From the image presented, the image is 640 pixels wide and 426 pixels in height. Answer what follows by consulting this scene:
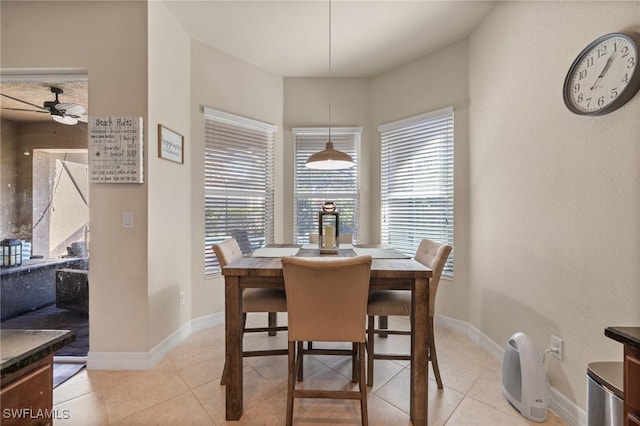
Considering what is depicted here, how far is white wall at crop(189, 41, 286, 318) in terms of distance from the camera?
2.92 meters

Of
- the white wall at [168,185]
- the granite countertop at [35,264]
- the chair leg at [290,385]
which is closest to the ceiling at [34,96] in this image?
the white wall at [168,185]

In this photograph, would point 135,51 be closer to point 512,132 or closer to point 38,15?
point 38,15

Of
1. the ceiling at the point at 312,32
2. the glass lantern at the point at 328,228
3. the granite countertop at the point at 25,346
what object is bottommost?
the granite countertop at the point at 25,346

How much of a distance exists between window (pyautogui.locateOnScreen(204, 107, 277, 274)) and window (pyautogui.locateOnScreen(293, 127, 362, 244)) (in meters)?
0.37

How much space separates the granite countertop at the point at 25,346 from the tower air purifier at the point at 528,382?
223cm

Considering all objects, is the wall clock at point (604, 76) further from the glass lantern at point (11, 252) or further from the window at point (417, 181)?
the glass lantern at point (11, 252)

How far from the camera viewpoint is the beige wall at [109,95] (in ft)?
7.23

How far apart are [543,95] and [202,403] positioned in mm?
3049

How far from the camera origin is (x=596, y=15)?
5.00 feet

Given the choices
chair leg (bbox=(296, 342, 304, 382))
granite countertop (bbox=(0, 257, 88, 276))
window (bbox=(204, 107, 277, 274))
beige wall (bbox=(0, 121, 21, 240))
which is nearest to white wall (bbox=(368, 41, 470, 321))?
window (bbox=(204, 107, 277, 274))

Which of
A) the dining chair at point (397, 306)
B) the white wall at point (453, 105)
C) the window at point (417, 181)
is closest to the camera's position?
the dining chair at point (397, 306)

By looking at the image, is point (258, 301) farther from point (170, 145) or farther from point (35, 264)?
point (35, 264)

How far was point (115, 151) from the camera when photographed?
221 centimetres

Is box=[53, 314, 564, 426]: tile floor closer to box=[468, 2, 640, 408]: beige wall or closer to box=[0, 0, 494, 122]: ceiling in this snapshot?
box=[468, 2, 640, 408]: beige wall
